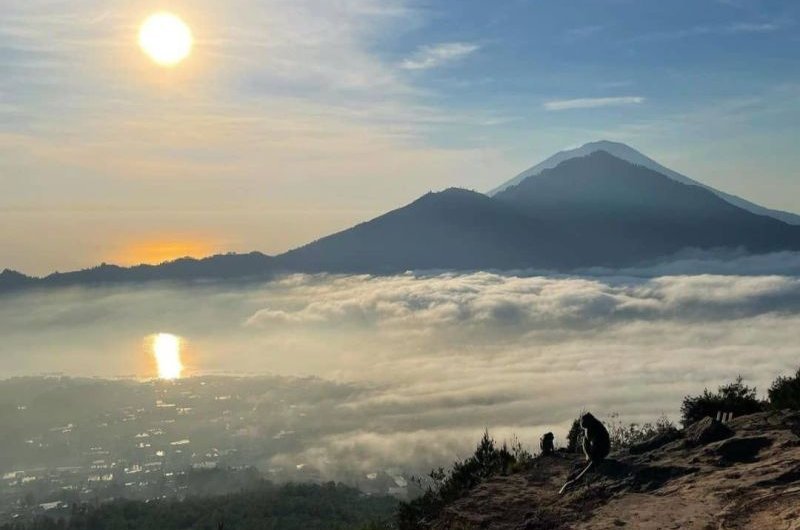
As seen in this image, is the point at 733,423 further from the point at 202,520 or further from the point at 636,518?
the point at 202,520

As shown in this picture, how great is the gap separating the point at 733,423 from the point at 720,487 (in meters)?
6.27

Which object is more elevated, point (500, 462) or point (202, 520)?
point (500, 462)

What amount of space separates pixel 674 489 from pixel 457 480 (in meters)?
8.03

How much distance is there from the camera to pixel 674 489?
1523 cm

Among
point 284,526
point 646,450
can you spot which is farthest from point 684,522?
point 284,526

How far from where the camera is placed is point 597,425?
1775 cm

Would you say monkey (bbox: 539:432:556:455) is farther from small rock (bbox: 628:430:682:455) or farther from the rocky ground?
small rock (bbox: 628:430:682:455)

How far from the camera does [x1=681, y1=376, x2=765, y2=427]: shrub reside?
23.4 meters

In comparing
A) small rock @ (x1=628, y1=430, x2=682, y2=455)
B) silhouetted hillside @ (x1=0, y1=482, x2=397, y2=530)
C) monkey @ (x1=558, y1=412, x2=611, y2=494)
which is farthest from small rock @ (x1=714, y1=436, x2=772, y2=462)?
silhouetted hillside @ (x1=0, y1=482, x2=397, y2=530)

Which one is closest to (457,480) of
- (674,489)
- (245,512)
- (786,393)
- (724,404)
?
(674,489)

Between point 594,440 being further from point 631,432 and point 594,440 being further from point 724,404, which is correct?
point 631,432

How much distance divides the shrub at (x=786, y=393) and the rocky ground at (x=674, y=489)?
74.3 inches

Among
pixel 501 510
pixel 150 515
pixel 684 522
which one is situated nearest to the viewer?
pixel 684 522

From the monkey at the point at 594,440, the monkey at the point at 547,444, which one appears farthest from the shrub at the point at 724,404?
the monkey at the point at 594,440
